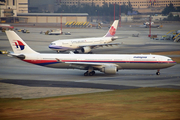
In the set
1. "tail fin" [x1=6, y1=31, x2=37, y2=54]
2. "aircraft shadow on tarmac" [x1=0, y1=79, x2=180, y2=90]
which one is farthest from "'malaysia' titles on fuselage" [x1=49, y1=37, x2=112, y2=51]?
"aircraft shadow on tarmac" [x1=0, y1=79, x2=180, y2=90]

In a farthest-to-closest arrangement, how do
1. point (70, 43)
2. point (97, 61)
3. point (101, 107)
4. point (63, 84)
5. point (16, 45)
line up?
1. point (70, 43)
2. point (16, 45)
3. point (97, 61)
4. point (63, 84)
5. point (101, 107)

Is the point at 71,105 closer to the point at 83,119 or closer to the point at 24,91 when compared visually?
the point at 83,119

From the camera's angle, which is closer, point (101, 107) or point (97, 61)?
point (101, 107)

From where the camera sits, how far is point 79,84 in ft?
137

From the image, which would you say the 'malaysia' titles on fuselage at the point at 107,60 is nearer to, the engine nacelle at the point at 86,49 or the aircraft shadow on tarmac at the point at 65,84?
the aircraft shadow on tarmac at the point at 65,84

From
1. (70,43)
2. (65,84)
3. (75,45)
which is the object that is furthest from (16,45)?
(75,45)

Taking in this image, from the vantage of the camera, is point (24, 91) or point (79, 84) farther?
point (79, 84)

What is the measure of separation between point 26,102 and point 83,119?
9.45 metres

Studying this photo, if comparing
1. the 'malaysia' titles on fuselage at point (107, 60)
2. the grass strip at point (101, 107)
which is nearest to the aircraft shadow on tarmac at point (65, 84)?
the grass strip at point (101, 107)

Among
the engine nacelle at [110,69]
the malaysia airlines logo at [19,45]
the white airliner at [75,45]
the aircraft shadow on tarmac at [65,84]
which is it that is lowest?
the aircraft shadow on tarmac at [65,84]

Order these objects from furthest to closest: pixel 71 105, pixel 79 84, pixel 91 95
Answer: pixel 79 84
pixel 91 95
pixel 71 105

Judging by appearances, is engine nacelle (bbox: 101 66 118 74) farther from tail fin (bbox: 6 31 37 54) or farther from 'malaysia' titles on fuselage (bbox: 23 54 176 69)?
tail fin (bbox: 6 31 37 54)

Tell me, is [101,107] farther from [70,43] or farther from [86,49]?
[70,43]

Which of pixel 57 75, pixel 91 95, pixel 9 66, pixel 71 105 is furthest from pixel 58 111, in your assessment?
pixel 9 66
